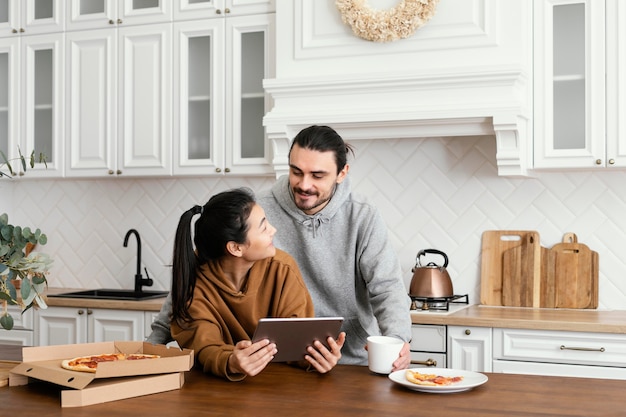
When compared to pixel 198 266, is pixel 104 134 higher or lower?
higher

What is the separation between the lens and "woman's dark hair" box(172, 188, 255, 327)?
2.23 meters

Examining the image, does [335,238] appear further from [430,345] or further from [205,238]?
[430,345]

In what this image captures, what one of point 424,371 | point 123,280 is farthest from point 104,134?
point 424,371

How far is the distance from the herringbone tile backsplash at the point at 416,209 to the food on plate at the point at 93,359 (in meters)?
2.15

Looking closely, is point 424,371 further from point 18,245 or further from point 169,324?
point 18,245

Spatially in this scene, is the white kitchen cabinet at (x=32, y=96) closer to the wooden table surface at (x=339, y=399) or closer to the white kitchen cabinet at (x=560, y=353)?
the white kitchen cabinet at (x=560, y=353)

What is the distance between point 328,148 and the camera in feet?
8.45

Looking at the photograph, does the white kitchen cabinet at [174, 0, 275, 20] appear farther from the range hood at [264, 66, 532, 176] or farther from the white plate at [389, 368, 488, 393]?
the white plate at [389, 368, 488, 393]

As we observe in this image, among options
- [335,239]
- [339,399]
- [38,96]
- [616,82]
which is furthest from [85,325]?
[616,82]

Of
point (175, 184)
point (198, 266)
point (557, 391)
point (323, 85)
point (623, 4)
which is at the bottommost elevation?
point (557, 391)

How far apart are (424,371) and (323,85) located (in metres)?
1.91

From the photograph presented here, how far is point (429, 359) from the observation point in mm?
3451

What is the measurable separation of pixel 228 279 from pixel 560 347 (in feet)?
5.24

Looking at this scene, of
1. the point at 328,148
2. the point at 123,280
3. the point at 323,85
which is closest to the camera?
the point at 328,148
